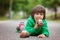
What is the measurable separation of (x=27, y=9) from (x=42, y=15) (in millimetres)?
25507

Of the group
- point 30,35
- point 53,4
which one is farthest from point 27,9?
point 30,35

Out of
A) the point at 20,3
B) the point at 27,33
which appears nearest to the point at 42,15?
the point at 27,33

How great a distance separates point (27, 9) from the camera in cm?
2959

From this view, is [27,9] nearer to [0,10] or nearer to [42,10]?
[0,10]


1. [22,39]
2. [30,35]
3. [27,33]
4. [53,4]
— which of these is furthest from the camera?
[53,4]

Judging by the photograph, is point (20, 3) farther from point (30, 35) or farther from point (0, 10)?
point (30, 35)

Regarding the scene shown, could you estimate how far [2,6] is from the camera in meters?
30.7

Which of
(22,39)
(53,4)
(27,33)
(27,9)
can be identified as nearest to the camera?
(22,39)

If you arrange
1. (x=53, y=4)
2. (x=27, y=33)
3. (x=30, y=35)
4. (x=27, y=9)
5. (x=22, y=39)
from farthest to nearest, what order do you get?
(x=27, y=9) < (x=53, y=4) < (x=30, y=35) < (x=27, y=33) < (x=22, y=39)

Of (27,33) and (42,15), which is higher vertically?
(42,15)

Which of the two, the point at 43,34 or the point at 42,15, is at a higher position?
the point at 42,15

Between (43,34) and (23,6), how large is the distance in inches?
1051

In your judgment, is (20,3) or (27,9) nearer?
(27,9)

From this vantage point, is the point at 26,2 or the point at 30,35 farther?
the point at 26,2
